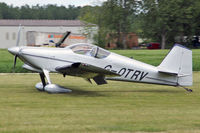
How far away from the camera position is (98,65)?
13.0 meters

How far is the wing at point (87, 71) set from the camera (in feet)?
39.4

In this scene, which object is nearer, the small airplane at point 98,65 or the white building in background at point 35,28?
the small airplane at point 98,65

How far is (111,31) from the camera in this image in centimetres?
6688

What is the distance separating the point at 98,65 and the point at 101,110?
10.9 ft

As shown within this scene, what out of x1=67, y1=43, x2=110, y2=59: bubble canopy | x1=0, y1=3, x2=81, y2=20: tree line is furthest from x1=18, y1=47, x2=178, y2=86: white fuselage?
x1=0, y1=3, x2=81, y2=20: tree line

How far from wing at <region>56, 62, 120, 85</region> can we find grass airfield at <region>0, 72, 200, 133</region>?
63 cm

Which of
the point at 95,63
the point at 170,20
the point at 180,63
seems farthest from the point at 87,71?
the point at 170,20

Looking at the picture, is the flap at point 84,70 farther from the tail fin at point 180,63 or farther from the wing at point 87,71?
the tail fin at point 180,63

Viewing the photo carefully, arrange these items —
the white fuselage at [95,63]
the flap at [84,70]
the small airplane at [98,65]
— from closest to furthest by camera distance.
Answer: the flap at [84,70], the small airplane at [98,65], the white fuselage at [95,63]

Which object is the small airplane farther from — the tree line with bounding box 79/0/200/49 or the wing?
the tree line with bounding box 79/0/200/49

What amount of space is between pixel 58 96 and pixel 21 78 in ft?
19.5

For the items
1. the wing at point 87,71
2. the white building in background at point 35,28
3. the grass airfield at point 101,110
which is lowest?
the white building in background at point 35,28

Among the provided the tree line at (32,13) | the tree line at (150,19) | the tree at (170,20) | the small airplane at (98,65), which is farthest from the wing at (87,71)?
the tree line at (32,13)

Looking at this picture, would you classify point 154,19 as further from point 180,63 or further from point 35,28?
point 180,63
